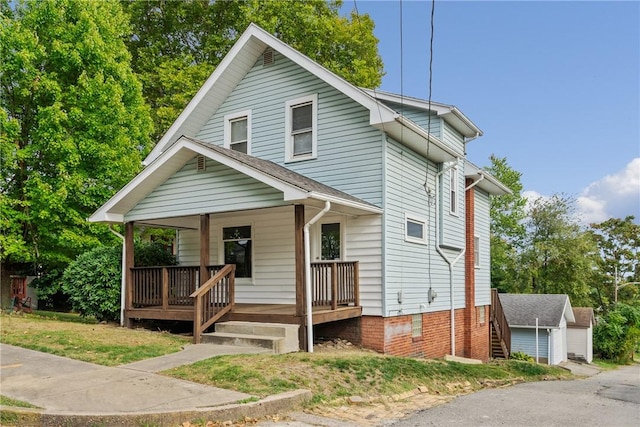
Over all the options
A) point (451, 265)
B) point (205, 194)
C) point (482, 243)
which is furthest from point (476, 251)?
point (205, 194)

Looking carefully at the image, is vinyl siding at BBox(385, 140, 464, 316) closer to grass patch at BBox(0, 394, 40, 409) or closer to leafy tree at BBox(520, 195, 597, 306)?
grass patch at BBox(0, 394, 40, 409)

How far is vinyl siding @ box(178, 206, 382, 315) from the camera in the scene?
39.3ft

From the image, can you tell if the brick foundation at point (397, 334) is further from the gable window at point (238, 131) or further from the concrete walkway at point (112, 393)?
the gable window at point (238, 131)

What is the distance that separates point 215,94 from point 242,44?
1697mm

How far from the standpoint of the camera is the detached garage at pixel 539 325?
29.1 metres

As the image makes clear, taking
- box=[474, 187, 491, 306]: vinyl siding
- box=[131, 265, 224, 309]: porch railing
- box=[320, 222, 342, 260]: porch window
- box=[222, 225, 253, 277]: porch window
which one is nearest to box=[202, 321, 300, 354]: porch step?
box=[131, 265, 224, 309]: porch railing

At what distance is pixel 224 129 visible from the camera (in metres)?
15.0

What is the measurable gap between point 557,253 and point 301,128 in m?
29.2

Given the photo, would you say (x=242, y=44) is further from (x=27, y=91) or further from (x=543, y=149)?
(x=543, y=149)

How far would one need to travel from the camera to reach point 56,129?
16.6 meters

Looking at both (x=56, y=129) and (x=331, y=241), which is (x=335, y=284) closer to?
(x=331, y=241)

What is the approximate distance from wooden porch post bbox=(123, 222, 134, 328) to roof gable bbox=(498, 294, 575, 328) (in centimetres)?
2203

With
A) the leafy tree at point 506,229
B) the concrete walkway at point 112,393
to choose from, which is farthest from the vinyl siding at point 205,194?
the leafy tree at point 506,229

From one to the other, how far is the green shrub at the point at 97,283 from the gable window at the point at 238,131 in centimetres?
423
